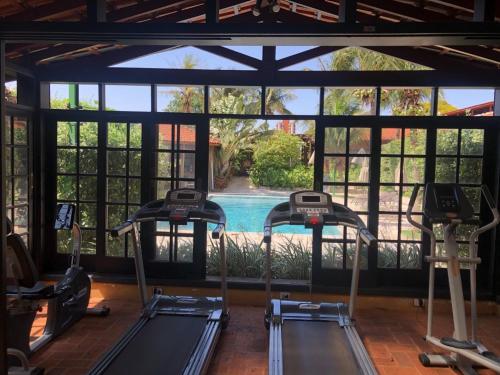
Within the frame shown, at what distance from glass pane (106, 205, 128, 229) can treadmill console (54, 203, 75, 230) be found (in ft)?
3.25

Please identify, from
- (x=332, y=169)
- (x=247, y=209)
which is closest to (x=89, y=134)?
(x=332, y=169)

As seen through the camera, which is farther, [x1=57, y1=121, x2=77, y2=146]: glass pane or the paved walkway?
the paved walkway

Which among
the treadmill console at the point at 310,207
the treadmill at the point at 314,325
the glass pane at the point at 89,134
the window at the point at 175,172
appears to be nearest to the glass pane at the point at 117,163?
the glass pane at the point at 89,134

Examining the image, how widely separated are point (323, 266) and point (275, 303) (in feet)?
3.09

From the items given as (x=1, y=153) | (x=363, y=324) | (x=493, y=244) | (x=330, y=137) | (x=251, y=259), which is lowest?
(x=363, y=324)

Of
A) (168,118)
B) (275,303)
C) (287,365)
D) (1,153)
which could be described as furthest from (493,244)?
(1,153)

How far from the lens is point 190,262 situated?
5.16 meters

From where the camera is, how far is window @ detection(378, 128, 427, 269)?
4.93 meters

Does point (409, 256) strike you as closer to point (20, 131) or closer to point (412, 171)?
point (412, 171)

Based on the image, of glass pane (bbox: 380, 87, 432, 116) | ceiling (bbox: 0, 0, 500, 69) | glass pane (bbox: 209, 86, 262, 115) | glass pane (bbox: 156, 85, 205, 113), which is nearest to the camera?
ceiling (bbox: 0, 0, 500, 69)

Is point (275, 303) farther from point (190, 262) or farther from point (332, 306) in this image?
point (190, 262)

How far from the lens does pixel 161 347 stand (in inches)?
139

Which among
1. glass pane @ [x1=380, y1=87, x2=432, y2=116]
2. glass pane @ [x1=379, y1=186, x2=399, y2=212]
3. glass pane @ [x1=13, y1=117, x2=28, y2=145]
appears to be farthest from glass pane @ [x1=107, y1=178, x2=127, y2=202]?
glass pane @ [x1=380, y1=87, x2=432, y2=116]

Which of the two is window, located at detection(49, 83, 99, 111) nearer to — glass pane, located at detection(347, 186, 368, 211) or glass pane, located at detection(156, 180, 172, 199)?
glass pane, located at detection(156, 180, 172, 199)
